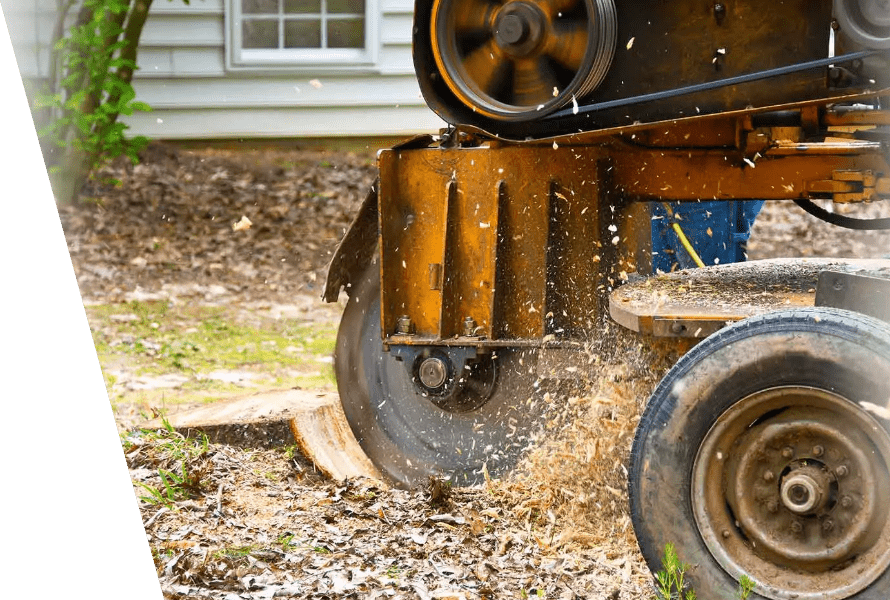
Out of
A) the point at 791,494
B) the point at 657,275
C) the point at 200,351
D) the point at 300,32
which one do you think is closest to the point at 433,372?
the point at 657,275

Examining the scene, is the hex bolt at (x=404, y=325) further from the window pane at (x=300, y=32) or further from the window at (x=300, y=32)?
the window pane at (x=300, y=32)

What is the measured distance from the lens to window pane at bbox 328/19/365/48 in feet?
27.5

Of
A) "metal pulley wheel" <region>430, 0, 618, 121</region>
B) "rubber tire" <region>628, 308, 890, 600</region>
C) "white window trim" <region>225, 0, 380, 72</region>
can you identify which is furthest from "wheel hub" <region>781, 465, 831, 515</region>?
"white window trim" <region>225, 0, 380, 72</region>

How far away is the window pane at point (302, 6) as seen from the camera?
8070mm

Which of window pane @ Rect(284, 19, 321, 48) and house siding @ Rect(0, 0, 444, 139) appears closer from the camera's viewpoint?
window pane @ Rect(284, 19, 321, 48)

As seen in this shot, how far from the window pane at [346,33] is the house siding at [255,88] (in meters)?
0.16

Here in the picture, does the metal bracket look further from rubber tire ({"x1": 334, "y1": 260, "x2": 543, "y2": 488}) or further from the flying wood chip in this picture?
the flying wood chip

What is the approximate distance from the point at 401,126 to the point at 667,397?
634 centimetres

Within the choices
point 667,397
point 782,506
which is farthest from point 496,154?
point 782,506

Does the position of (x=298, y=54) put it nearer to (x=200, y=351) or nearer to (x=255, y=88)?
(x=255, y=88)

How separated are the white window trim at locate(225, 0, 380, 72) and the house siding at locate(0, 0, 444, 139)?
0.03 m

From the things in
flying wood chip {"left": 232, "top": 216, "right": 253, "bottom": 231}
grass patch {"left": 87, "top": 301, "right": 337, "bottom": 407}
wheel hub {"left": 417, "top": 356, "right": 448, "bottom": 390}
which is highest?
wheel hub {"left": 417, "top": 356, "right": 448, "bottom": 390}

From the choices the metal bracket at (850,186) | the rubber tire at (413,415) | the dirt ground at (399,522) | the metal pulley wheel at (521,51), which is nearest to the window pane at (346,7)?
the dirt ground at (399,522)

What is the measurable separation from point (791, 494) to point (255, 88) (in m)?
6.50
